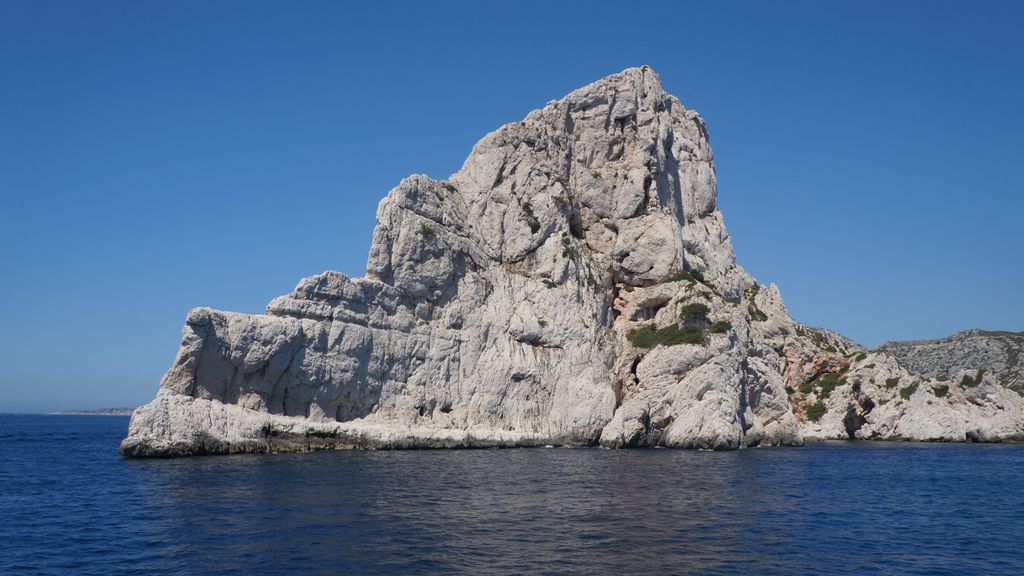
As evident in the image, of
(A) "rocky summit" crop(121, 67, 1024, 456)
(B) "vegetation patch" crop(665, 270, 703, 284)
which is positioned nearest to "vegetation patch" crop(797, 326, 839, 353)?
(A) "rocky summit" crop(121, 67, 1024, 456)

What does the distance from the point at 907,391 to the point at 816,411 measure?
11353mm

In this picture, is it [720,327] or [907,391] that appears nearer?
[720,327]

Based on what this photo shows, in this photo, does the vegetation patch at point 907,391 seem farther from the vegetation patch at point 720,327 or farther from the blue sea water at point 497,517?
the blue sea water at point 497,517

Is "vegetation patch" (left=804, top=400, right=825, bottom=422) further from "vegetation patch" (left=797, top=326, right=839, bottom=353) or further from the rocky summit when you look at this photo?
"vegetation patch" (left=797, top=326, right=839, bottom=353)

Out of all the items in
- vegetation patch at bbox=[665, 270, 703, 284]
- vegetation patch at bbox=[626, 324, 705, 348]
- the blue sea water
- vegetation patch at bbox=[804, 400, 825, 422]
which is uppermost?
vegetation patch at bbox=[665, 270, 703, 284]

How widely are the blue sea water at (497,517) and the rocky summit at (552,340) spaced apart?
8062mm

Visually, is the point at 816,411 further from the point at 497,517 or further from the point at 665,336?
the point at 497,517

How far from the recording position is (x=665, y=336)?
249 ft

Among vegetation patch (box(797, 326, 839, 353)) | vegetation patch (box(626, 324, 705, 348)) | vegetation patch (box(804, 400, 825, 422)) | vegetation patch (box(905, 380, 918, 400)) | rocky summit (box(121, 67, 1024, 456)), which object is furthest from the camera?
vegetation patch (box(797, 326, 839, 353))

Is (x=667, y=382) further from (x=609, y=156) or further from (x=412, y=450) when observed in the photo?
(x=609, y=156)

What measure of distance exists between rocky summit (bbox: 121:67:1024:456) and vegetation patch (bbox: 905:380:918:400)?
0.18m

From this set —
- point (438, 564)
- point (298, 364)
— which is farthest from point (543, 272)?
point (438, 564)

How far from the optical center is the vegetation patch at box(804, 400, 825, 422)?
3871 inches

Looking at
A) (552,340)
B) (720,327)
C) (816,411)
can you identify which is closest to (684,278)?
(720,327)
